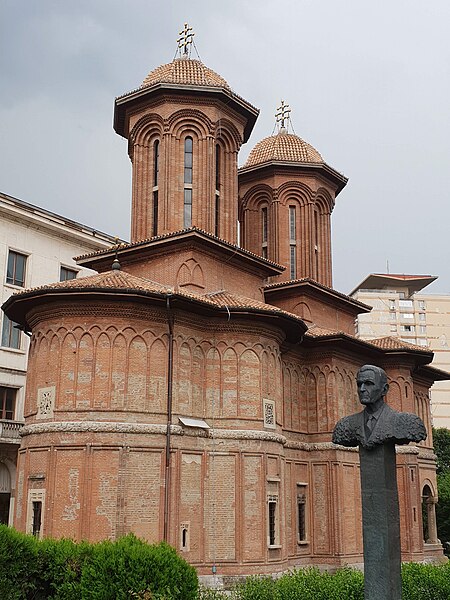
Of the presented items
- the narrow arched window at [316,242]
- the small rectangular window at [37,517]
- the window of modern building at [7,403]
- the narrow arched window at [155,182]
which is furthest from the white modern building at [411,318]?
the small rectangular window at [37,517]

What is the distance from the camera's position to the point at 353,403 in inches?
937

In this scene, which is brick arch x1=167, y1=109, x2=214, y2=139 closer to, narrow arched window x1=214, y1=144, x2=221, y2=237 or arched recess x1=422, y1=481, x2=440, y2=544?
narrow arched window x1=214, y1=144, x2=221, y2=237

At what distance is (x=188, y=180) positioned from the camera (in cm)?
2191

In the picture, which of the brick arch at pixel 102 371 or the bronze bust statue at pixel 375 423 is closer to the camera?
the bronze bust statue at pixel 375 423

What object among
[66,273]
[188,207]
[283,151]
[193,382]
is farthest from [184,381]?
[66,273]

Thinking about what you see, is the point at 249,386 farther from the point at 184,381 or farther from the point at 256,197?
the point at 256,197

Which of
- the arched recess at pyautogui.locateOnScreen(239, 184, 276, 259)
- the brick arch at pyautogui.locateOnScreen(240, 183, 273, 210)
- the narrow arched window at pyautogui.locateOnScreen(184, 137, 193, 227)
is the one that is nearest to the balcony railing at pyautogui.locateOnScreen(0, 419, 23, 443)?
the narrow arched window at pyautogui.locateOnScreen(184, 137, 193, 227)

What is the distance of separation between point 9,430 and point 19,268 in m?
6.46

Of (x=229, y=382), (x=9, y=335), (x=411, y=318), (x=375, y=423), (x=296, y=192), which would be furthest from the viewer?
(x=411, y=318)

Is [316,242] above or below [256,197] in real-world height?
below

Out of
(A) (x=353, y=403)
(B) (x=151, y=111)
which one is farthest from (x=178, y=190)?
(A) (x=353, y=403)

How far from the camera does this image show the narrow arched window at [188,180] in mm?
21594

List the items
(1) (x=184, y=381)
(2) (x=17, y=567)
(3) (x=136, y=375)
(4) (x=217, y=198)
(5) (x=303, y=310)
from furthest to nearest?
(5) (x=303, y=310)
(4) (x=217, y=198)
(1) (x=184, y=381)
(3) (x=136, y=375)
(2) (x=17, y=567)

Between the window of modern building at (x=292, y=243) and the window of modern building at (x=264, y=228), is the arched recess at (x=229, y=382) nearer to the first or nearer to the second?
the window of modern building at (x=292, y=243)
